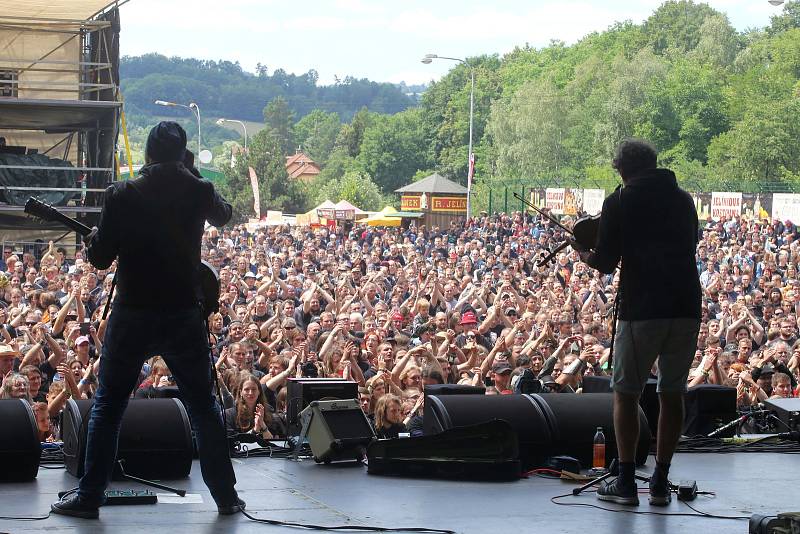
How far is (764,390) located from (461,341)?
310cm

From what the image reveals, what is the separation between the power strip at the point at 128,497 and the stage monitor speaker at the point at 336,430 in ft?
3.96

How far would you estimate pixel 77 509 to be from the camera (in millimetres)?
4617

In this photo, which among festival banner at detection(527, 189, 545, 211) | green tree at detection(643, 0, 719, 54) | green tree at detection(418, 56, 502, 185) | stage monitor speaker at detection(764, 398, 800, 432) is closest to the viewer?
stage monitor speaker at detection(764, 398, 800, 432)

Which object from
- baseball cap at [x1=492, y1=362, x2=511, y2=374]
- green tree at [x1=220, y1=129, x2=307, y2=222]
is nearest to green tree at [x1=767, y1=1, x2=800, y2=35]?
green tree at [x1=220, y1=129, x2=307, y2=222]

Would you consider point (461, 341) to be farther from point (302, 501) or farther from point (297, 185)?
point (297, 185)

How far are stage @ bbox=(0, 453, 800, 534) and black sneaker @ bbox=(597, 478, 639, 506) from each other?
0.04m

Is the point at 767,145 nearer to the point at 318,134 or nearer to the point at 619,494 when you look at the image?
the point at 619,494

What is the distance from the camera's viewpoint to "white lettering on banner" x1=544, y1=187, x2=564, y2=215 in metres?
36.0

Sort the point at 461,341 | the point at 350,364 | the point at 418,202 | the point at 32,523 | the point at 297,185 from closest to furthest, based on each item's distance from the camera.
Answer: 1. the point at 32,523
2. the point at 350,364
3. the point at 461,341
4. the point at 418,202
5. the point at 297,185

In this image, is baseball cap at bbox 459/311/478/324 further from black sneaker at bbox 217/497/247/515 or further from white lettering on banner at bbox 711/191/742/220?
white lettering on banner at bbox 711/191/742/220

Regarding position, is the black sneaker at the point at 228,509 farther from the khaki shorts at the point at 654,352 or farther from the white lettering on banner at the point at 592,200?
the white lettering on banner at the point at 592,200

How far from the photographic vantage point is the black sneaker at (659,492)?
5.05 m

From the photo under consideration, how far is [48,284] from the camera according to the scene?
529 inches

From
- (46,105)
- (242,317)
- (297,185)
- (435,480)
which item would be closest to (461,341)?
(242,317)
